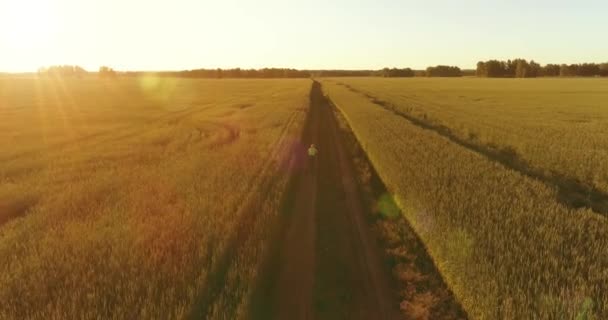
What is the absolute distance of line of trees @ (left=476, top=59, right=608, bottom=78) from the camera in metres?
160

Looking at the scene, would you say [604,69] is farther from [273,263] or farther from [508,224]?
[273,263]

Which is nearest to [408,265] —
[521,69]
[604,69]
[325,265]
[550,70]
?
[325,265]

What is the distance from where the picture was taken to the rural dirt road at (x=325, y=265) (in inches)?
235

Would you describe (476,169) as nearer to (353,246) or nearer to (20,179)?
(353,246)

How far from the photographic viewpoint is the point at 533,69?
528 feet

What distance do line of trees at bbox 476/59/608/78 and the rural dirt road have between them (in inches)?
6966

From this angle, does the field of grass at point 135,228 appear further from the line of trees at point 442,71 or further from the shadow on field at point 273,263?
the line of trees at point 442,71

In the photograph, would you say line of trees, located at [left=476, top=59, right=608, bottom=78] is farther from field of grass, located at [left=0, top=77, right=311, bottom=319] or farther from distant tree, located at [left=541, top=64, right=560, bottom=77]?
field of grass, located at [left=0, top=77, right=311, bottom=319]

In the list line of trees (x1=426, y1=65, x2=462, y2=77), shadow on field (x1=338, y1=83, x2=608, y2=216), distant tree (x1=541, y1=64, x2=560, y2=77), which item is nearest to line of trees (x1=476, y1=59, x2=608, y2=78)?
distant tree (x1=541, y1=64, x2=560, y2=77)

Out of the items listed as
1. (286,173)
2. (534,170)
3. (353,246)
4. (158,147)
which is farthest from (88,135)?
(534,170)

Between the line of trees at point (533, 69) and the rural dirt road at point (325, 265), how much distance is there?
17693 cm

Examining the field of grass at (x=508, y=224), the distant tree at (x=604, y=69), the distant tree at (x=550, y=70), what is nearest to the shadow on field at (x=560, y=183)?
the field of grass at (x=508, y=224)

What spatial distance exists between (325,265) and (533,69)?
610 ft

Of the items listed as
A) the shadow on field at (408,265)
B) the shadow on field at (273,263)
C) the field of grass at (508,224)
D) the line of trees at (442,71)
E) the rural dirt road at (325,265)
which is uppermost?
the line of trees at (442,71)
